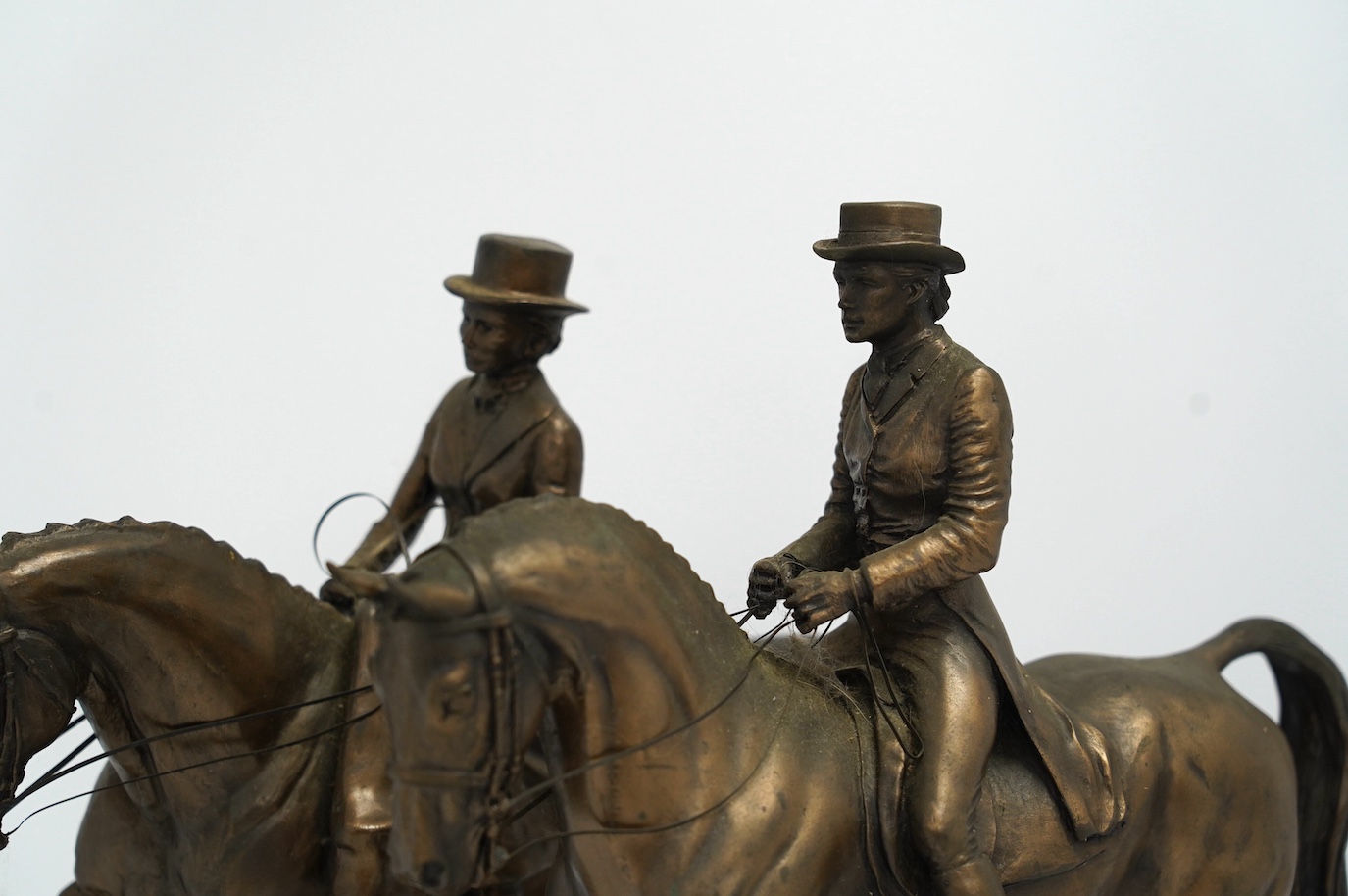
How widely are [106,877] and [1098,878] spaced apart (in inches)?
109

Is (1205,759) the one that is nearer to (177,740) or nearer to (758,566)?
(758,566)

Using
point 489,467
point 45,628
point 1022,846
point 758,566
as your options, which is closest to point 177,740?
point 45,628

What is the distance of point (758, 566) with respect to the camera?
3.99 m

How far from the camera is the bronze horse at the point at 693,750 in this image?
289cm

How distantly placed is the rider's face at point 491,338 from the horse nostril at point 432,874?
194 cm

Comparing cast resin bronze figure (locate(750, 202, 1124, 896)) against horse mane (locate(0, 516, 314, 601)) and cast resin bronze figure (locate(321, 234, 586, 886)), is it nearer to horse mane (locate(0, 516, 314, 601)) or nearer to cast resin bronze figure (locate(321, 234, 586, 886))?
cast resin bronze figure (locate(321, 234, 586, 886))

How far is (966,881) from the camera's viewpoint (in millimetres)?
3617

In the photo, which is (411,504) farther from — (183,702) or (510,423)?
(183,702)

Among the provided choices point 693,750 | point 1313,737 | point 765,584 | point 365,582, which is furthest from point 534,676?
point 1313,737

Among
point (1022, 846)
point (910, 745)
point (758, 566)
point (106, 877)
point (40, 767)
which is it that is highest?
point (758, 566)

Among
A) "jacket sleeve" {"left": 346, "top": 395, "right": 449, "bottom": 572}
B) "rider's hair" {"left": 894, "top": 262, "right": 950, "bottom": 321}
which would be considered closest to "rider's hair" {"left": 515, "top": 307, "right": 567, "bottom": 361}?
"jacket sleeve" {"left": 346, "top": 395, "right": 449, "bottom": 572}

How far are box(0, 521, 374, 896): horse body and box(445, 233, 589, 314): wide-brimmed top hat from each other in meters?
1.07

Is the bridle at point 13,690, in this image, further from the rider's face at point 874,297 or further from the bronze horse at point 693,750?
the rider's face at point 874,297

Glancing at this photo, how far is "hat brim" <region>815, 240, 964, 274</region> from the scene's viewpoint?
12.7ft
